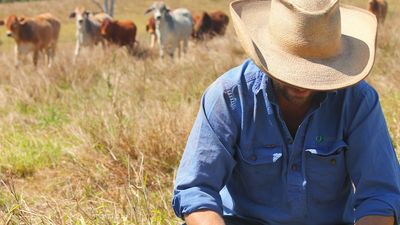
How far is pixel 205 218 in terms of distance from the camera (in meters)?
2.45

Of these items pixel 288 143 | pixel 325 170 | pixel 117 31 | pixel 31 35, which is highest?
pixel 288 143

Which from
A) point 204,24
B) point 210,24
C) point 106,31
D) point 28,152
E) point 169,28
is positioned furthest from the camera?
point 210,24

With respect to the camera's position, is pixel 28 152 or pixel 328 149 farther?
pixel 28 152

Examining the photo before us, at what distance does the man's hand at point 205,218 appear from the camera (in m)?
2.44

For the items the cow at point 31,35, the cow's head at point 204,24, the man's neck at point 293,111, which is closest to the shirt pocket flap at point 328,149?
the man's neck at point 293,111

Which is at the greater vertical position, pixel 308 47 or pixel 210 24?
pixel 308 47

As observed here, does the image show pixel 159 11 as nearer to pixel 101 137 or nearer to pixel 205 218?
pixel 101 137

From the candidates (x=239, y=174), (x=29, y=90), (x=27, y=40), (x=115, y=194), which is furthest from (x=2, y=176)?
(x=27, y=40)

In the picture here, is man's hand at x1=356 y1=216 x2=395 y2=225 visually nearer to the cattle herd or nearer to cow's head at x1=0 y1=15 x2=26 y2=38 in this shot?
the cattle herd

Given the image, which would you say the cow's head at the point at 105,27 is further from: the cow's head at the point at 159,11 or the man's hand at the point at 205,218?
the man's hand at the point at 205,218

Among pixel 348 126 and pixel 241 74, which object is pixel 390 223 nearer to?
pixel 348 126

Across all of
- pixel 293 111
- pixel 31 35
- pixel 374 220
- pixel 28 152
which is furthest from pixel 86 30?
pixel 374 220

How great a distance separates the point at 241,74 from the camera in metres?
2.61

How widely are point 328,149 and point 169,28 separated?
46.1ft
